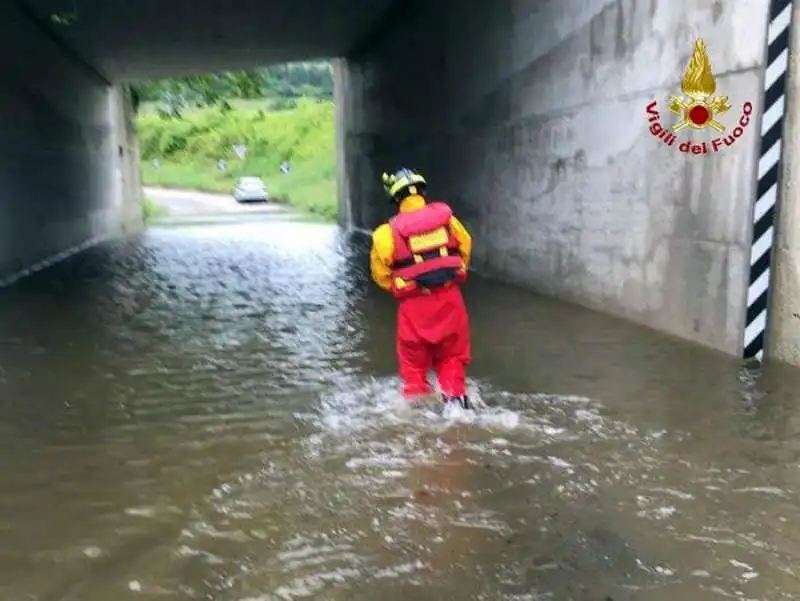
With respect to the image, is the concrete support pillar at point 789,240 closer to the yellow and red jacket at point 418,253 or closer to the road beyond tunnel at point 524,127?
the road beyond tunnel at point 524,127

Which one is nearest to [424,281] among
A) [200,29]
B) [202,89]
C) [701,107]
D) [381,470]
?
[381,470]

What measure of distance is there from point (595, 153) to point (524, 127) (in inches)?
88.9

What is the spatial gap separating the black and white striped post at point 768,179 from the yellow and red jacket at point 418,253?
262 cm

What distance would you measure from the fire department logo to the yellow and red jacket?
9.27 ft

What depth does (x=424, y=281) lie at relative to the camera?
6086mm

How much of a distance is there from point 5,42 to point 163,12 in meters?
2.98

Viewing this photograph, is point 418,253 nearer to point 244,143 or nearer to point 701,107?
point 701,107

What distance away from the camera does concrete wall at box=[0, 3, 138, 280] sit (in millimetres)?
14406

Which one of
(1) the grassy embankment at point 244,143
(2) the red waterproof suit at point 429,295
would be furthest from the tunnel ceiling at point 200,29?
(1) the grassy embankment at point 244,143

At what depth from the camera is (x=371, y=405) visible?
21.3 feet

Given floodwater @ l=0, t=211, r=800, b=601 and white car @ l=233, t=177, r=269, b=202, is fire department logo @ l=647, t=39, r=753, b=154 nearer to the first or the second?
floodwater @ l=0, t=211, r=800, b=601

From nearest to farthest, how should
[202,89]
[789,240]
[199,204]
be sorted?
1. [789,240]
2. [202,89]
3. [199,204]

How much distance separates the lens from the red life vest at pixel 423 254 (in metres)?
6.08

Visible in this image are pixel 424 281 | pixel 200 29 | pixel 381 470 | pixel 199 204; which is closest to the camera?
pixel 381 470
